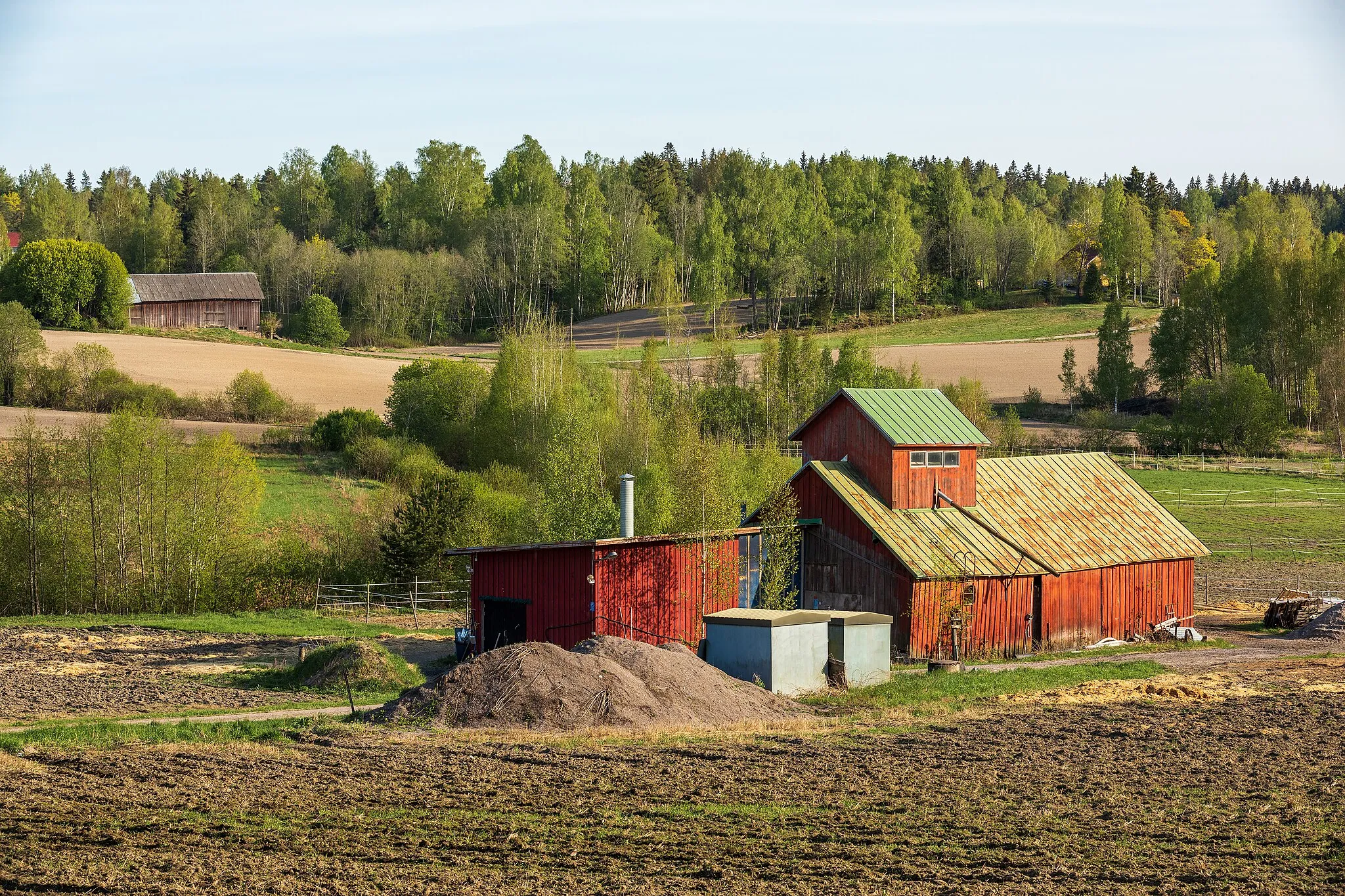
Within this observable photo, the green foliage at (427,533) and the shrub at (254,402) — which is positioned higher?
the shrub at (254,402)

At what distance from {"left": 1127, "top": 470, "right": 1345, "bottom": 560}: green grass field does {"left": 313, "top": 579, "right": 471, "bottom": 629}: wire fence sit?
33949 mm

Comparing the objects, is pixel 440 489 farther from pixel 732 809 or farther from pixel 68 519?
pixel 732 809

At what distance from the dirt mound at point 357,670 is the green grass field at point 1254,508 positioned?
4067 centimetres

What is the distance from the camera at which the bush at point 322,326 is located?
107688 millimetres

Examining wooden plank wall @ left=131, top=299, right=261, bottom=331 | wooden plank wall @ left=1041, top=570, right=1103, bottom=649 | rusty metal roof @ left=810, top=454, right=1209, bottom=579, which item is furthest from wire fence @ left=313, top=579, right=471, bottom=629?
wooden plank wall @ left=131, top=299, right=261, bottom=331

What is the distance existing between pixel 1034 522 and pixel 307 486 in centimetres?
3689

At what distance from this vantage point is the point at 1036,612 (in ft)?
129

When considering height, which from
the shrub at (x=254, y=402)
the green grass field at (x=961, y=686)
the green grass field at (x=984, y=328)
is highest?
the green grass field at (x=984, y=328)

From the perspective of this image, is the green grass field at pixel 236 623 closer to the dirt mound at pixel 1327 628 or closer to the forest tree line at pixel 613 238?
the dirt mound at pixel 1327 628

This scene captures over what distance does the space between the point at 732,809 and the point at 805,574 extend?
830 inches

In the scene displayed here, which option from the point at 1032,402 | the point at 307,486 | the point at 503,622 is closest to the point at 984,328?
the point at 1032,402

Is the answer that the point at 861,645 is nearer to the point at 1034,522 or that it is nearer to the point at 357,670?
the point at 1034,522

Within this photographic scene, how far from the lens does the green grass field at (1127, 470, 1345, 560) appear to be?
59.8 metres

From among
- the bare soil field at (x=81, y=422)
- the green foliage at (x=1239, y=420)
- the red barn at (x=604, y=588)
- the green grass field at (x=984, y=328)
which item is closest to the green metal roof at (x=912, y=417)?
the red barn at (x=604, y=588)
